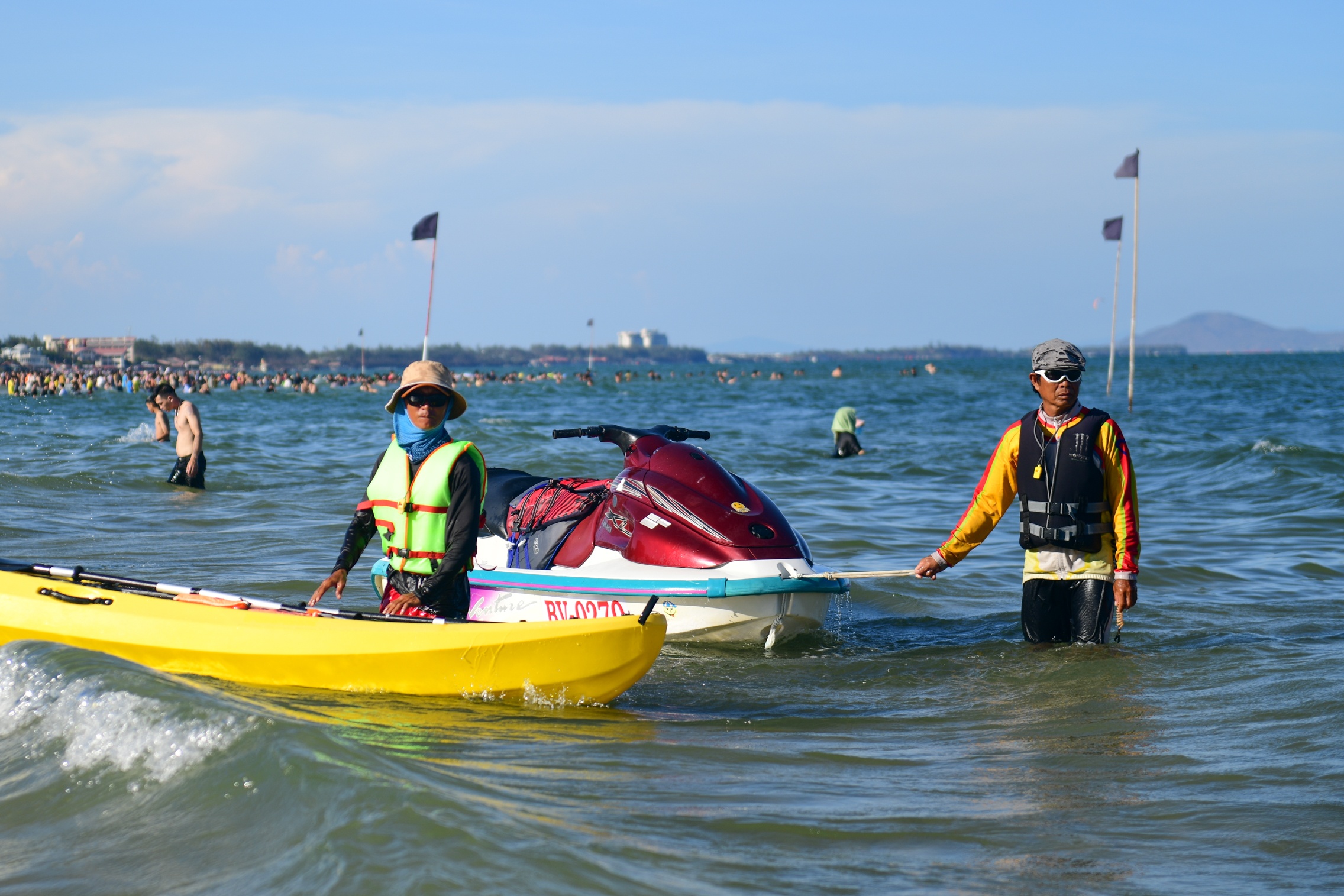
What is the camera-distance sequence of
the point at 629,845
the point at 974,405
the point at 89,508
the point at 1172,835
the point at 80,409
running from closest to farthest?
the point at 629,845, the point at 1172,835, the point at 89,508, the point at 80,409, the point at 974,405

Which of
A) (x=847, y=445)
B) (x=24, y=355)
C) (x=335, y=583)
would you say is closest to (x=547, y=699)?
(x=335, y=583)

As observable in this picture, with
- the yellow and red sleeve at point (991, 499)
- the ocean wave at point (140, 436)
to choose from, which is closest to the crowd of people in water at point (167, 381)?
the ocean wave at point (140, 436)

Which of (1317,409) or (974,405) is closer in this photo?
(1317,409)

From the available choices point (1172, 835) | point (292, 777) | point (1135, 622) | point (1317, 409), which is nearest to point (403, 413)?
point (292, 777)

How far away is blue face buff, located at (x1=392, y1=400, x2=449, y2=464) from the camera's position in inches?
211

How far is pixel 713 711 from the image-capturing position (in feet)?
19.5

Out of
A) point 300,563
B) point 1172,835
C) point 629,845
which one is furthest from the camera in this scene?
point 300,563

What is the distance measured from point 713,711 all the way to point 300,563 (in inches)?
237

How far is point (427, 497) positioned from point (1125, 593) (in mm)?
3433

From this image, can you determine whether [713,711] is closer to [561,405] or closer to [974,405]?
[974,405]

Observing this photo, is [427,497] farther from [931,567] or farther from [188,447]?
[188,447]

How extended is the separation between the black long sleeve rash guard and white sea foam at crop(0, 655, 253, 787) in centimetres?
109

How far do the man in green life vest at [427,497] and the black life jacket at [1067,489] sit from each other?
278cm

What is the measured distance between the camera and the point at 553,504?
816cm
